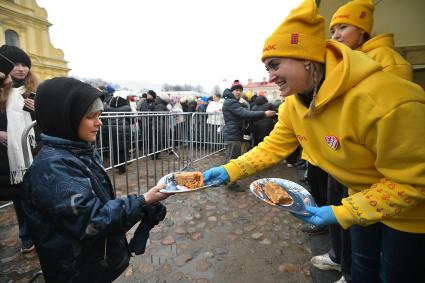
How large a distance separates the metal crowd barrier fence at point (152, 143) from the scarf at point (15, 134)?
1.73 meters

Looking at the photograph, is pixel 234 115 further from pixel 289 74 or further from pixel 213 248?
pixel 289 74

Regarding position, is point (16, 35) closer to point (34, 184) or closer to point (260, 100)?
point (260, 100)

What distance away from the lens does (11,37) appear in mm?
28750

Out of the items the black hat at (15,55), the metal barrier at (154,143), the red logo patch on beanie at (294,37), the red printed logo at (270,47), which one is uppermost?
the black hat at (15,55)

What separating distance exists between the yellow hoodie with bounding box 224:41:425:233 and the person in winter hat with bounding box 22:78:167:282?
120cm

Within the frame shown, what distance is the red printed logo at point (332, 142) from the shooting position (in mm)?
1558

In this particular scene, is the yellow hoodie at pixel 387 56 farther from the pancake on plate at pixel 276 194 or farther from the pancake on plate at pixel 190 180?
the pancake on plate at pixel 190 180

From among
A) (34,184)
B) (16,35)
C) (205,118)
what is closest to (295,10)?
(34,184)

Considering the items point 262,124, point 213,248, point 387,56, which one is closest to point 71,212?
point 213,248

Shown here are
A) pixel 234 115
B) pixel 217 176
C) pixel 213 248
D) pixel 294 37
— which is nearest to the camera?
pixel 294 37

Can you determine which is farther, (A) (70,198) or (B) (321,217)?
(B) (321,217)

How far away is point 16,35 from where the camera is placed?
29234mm

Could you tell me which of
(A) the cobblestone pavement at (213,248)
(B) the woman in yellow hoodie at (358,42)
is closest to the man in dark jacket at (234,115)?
(A) the cobblestone pavement at (213,248)

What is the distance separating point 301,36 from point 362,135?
2.17ft
